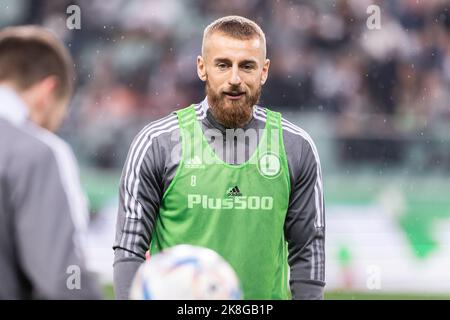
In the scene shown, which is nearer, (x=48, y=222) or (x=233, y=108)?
(x=48, y=222)

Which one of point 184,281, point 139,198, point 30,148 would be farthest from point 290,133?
point 30,148

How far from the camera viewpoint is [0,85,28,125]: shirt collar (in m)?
2.85

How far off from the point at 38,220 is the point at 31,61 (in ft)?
1.67

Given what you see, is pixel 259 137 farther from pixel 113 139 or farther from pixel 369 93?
pixel 369 93

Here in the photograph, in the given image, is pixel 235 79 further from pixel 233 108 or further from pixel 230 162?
pixel 230 162

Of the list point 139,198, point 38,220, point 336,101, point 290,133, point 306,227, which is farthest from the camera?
point 336,101

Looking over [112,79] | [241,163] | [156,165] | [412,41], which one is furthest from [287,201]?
[412,41]

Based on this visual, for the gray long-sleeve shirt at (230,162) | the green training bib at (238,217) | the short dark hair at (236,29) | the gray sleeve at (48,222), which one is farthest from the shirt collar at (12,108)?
the short dark hair at (236,29)

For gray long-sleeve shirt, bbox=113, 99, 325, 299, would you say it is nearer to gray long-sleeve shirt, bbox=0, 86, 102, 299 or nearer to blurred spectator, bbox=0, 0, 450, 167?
gray long-sleeve shirt, bbox=0, 86, 102, 299

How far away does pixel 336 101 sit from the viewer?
33.8 feet

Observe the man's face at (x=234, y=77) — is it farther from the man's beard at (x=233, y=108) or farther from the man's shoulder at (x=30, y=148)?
the man's shoulder at (x=30, y=148)
